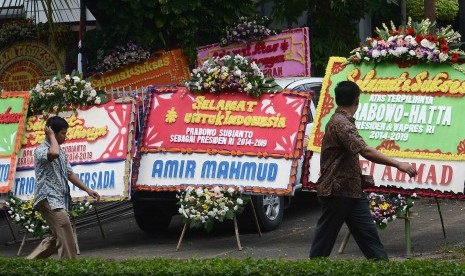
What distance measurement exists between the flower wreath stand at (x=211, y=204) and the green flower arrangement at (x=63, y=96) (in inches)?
65.3

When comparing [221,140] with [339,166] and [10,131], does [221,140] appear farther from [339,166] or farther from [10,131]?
[339,166]

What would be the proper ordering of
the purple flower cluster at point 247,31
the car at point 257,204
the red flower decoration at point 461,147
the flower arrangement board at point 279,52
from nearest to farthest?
the red flower decoration at point 461,147
the car at point 257,204
the flower arrangement board at point 279,52
the purple flower cluster at point 247,31

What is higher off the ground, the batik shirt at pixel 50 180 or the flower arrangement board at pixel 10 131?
the flower arrangement board at pixel 10 131

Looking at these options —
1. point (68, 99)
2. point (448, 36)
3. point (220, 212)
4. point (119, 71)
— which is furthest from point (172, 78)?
point (448, 36)

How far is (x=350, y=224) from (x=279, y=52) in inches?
338

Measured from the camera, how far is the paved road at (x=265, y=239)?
12.9 metres

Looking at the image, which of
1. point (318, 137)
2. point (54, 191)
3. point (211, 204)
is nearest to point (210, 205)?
point (211, 204)

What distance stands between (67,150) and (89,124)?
0.40m

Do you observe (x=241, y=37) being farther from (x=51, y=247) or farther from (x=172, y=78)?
(x=51, y=247)

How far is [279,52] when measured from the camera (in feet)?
59.4

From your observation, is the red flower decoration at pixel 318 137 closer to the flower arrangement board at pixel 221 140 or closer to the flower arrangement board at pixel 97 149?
the flower arrangement board at pixel 221 140

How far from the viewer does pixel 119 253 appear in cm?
1359

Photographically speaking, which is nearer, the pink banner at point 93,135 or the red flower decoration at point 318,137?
the red flower decoration at point 318,137

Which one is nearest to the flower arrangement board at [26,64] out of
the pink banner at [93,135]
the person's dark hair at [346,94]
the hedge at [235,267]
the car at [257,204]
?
the car at [257,204]
